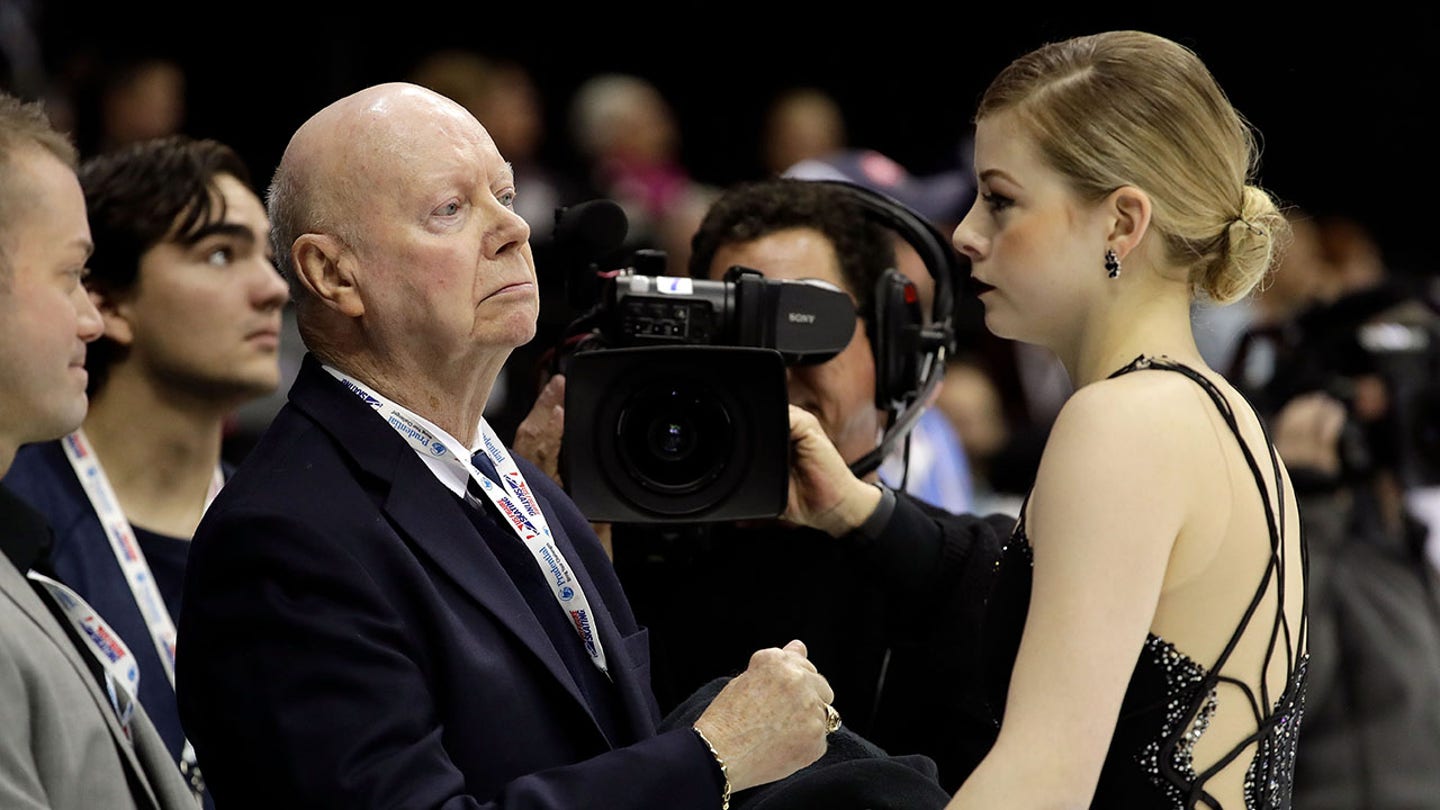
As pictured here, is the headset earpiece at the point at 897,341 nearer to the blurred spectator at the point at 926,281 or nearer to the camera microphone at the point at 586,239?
the camera microphone at the point at 586,239

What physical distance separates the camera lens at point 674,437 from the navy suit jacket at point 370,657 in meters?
0.33

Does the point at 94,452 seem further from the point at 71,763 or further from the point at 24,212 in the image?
the point at 71,763

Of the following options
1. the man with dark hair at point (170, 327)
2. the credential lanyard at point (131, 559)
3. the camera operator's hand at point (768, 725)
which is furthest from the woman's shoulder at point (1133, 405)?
the man with dark hair at point (170, 327)

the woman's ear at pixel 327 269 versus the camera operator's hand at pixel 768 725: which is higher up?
the woman's ear at pixel 327 269

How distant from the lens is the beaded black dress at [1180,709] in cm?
174

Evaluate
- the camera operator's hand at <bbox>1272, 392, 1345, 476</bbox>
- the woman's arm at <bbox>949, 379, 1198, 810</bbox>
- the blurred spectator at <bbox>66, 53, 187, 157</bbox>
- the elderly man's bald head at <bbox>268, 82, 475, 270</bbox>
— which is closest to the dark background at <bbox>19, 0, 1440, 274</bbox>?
the blurred spectator at <bbox>66, 53, 187, 157</bbox>

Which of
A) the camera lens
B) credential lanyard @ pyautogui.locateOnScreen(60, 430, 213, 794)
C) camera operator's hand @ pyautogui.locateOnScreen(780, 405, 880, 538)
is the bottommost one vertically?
credential lanyard @ pyautogui.locateOnScreen(60, 430, 213, 794)

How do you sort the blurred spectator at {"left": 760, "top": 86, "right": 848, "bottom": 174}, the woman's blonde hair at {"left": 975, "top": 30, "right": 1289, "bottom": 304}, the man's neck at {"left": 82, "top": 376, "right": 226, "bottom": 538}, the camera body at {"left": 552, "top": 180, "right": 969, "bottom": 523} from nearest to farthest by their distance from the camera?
the woman's blonde hair at {"left": 975, "top": 30, "right": 1289, "bottom": 304} < the camera body at {"left": 552, "top": 180, "right": 969, "bottom": 523} < the man's neck at {"left": 82, "top": 376, "right": 226, "bottom": 538} < the blurred spectator at {"left": 760, "top": 86, "right": 848, "bottom": 174}

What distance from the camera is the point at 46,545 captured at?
2.20 metres

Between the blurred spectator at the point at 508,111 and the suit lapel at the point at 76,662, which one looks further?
the blurred spectator at the point at 508,111

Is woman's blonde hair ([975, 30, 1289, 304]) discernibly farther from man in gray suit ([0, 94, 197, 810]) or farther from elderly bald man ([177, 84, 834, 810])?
man in gray suit ([0, 94, 197, 810])

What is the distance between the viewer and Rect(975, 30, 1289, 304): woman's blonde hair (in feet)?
5.91

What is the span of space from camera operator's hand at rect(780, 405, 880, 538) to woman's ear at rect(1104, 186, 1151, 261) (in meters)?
0.58

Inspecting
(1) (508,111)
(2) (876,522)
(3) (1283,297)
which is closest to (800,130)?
(1) (508,111)
